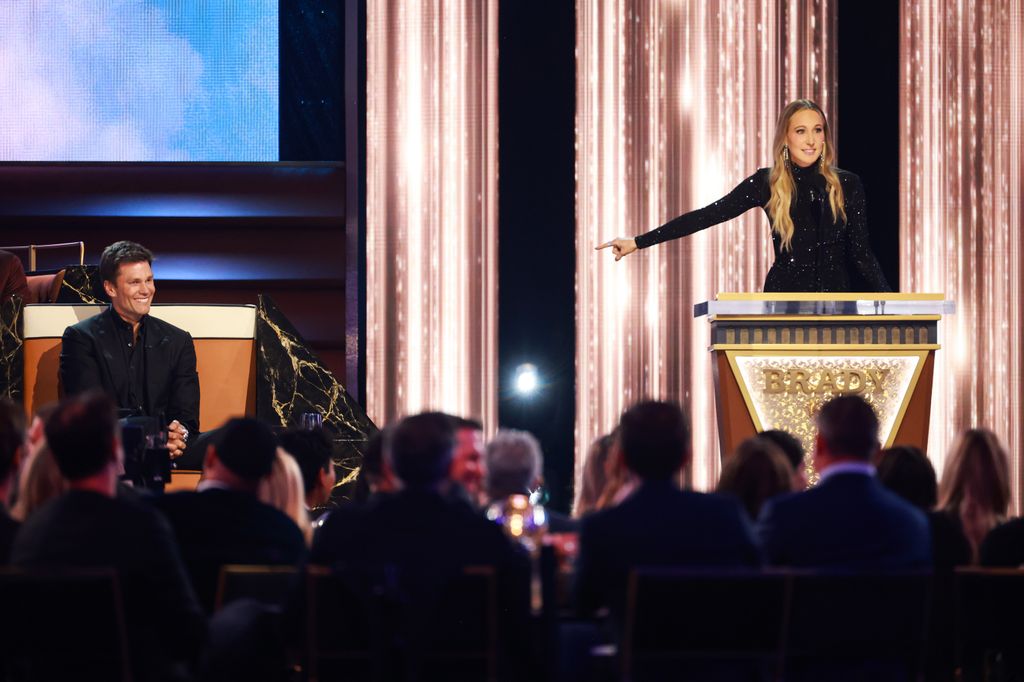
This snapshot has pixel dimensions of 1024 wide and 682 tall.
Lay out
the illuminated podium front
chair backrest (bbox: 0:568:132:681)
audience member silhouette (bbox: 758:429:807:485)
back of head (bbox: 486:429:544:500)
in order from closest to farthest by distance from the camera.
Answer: chair backrest (bbox: 0:568:132:681) → back of head (bbox: 486:429:544:500) → audience member silhouette (bbox: 758:429:807:485) → the illuminated podium front

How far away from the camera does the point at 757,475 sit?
9.04ft

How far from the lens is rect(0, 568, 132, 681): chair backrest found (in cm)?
206

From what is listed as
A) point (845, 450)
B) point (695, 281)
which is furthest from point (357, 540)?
point (695, 281)

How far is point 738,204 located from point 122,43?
133 inches

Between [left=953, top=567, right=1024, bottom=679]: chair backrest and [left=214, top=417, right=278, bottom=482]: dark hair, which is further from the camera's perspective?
[left=214, top=417, right=278, bottom=482]: dark hair

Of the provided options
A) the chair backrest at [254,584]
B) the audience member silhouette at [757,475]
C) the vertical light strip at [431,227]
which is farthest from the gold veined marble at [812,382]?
the chair backrest at [254,584]

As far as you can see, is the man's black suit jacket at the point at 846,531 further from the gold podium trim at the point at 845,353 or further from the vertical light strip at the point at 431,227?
the vertical light strip at the point at 431,227

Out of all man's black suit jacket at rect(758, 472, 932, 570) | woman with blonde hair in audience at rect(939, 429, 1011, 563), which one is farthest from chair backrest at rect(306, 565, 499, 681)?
woman with blonde hair in audience at rect(939, 429, 1011, 563)

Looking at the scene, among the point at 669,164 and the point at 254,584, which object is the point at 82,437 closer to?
the point at 254,584

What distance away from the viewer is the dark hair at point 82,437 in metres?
2.26

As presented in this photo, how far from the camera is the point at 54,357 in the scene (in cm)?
451

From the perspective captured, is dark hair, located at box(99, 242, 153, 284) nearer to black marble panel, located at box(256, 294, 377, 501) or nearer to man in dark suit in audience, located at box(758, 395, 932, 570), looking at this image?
black marble panel, located at box(256, 294, 377, 501)

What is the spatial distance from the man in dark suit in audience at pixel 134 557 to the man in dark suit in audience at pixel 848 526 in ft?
3.14

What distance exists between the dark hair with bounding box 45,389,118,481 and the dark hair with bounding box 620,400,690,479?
852 mm
